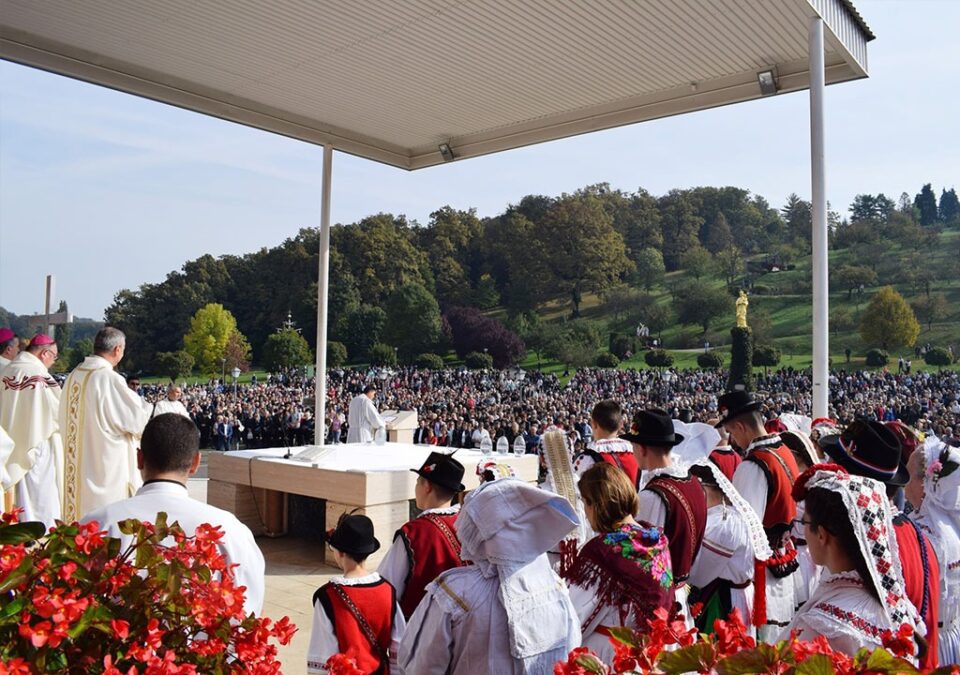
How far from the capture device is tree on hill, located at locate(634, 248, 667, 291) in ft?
182

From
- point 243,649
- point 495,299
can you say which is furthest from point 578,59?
point 495,299

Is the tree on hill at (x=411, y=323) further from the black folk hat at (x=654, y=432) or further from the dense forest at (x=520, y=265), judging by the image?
the black folk hat at (x=654, y=432)

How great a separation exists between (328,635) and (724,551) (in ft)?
7.29

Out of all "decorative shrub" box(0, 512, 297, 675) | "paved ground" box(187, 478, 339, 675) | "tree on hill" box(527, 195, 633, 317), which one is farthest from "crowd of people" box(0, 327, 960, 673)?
"tree on hill" box(527, 195, 633, 317)

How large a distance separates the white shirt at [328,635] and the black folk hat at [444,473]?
23.8 inches

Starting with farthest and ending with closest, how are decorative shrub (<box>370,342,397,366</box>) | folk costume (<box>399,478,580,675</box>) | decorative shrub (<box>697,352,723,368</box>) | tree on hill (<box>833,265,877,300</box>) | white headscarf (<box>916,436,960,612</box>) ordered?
decorative shrub (<box>370,342,397,366</box>) → tree on hill (<box>833,265,877,300</box>) → decorative shrub (<box>697,352,723,368</box>) → white headscarf (<box>916,436,960,612</box>) → folk costume (<box>399,478,580,675</box>)

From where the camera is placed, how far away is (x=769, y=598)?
4.66 metres

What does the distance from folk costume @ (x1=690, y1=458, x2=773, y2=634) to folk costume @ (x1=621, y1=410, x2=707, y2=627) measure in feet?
0.70

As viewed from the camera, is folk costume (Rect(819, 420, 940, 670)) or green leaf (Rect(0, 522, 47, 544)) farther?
folk costume (Rect(819, 420, 940, 670))

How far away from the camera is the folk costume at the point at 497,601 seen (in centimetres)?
267

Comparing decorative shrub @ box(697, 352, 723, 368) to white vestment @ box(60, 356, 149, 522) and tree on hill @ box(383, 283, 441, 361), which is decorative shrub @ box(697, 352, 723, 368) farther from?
white vestment @ box(60, 356, 149, 522)

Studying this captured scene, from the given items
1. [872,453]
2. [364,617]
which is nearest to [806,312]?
[872,453]

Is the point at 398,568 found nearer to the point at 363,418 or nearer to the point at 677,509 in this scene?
the point at 677,509

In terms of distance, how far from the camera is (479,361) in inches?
1998
